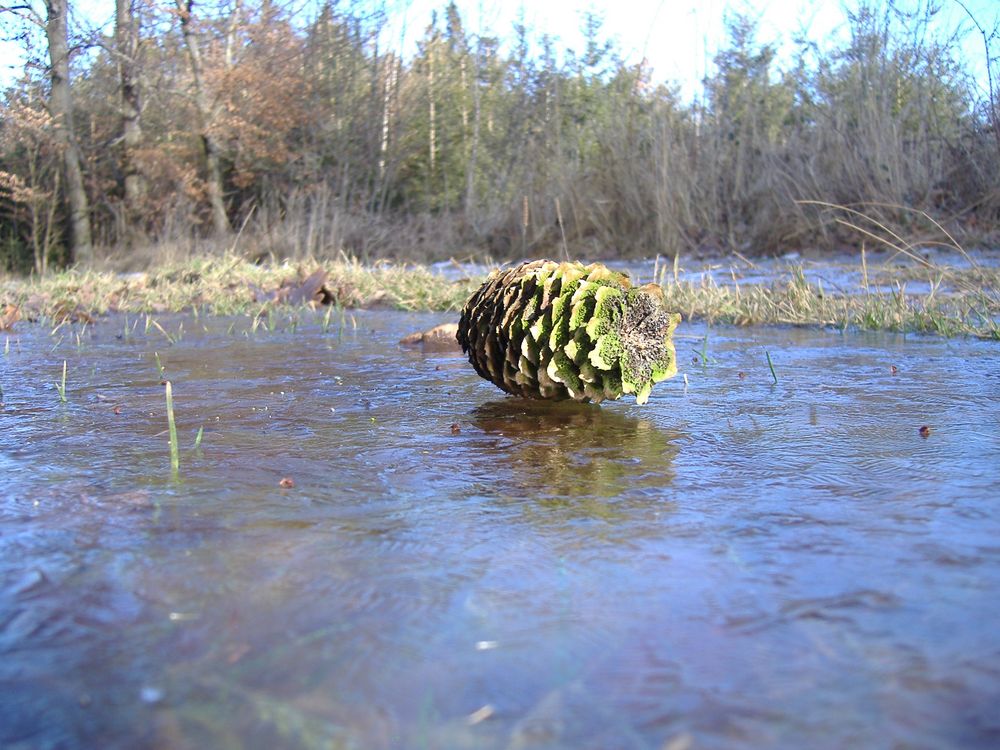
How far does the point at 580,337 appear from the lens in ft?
7.55

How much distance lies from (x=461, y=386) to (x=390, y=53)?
13.8m

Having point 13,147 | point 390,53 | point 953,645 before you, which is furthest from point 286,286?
point 13,147

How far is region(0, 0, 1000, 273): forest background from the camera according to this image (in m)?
8.36

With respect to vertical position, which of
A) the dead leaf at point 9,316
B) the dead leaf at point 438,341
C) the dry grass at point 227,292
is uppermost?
the dry grass at point 227,292

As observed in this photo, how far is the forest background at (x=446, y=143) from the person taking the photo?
836cm

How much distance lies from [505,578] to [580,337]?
1186 mm

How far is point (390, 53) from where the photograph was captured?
1545cm

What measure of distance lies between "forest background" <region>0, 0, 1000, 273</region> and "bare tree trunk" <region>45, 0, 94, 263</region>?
34 millimetres

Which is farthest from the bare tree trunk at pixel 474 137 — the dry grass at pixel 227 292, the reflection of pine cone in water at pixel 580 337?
the reflection of pine cone in water at pixel 580 337

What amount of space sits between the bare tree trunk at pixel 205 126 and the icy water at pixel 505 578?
42.9 ft

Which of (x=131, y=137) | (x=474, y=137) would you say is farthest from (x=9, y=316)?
(x=131, y=137)

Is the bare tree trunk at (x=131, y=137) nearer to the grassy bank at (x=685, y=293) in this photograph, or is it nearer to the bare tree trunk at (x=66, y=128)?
the bare tree trunk at (x=66, y=128)

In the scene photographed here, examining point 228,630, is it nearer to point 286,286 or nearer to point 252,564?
point 252,564

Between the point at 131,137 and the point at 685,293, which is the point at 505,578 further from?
the point at 131,137
